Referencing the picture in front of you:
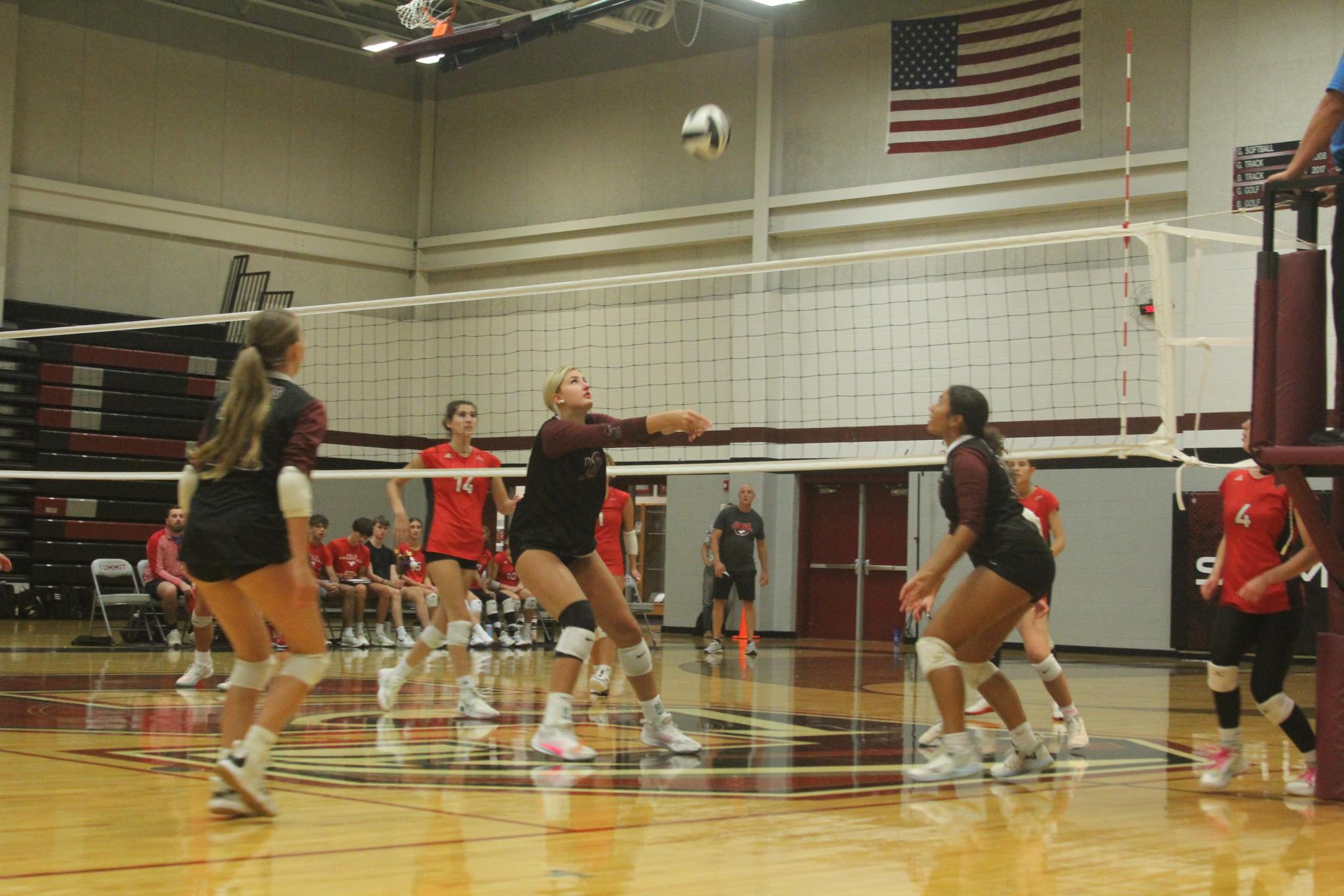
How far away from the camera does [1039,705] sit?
31.0 ft

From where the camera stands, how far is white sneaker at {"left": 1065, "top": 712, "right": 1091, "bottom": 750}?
267 inches

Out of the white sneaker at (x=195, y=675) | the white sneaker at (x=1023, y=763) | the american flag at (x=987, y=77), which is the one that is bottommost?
the white sneaker at (x=195, y=675)

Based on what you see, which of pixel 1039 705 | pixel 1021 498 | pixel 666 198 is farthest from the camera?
pixel 666 198

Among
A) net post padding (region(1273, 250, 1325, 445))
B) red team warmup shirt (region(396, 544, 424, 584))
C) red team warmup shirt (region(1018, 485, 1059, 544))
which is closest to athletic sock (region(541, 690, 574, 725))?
net post padding (region(1273, 250, 1325, 445))

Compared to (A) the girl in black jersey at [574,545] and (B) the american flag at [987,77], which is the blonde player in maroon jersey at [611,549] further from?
(B) the american flag at [987,77]

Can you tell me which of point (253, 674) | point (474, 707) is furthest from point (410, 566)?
point (253, 674)

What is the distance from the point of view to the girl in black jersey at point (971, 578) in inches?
213

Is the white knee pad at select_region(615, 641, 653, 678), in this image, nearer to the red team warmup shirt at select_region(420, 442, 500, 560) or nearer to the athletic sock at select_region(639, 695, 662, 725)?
the athletic sock at select_region(639, 695, 662, 725)

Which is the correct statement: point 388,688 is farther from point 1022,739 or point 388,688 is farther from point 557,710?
point 1022,739

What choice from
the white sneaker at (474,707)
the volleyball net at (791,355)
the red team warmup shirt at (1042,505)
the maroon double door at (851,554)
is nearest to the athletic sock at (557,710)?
the white sneaker at (474,707)

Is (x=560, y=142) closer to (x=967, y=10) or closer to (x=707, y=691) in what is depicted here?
(x=967, y=10)

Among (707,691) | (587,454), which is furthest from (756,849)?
(707,691)

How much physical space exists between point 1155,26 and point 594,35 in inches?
332

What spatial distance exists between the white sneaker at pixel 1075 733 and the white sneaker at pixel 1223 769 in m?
1.36
